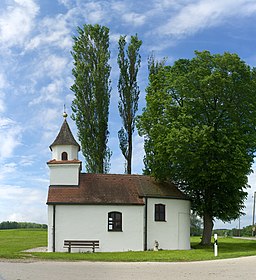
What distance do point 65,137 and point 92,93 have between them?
1039 centimetres

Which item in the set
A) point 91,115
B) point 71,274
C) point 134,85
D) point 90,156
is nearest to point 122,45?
point 134,85

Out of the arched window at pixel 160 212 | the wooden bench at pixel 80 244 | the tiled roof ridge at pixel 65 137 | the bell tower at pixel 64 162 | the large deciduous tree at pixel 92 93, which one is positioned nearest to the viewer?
the wooden bench at pixel 80 244

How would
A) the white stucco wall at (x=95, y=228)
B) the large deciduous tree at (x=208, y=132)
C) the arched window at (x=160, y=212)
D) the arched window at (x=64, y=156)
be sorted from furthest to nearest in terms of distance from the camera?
1. the arched window at (x=64, y=156)
2. the arched window at (x=160, y=212)
3. the large deciduous tree at (x=208, y=132)
4. the white stucco wall at (x=95, y=228)

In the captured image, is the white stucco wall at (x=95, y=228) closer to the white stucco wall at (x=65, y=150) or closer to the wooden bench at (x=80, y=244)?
the wooden bench at (x=80, y=244)

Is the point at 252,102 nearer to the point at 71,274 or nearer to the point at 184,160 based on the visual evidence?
the point at 184,160

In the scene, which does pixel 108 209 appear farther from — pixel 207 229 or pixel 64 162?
pixel 207 229

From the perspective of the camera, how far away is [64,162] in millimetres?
35281

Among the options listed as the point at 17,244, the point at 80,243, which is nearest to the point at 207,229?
the point at 80,243

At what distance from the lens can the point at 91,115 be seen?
45688mm

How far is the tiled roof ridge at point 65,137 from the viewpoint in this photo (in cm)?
3650

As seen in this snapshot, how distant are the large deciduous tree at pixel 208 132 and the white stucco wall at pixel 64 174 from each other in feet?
21.1

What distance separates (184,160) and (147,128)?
577 centimetres

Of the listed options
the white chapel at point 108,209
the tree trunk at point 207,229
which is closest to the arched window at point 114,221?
the white chapel at point 108,209

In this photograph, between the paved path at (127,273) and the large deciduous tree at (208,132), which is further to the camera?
the large deciduous tree at (208,132)
